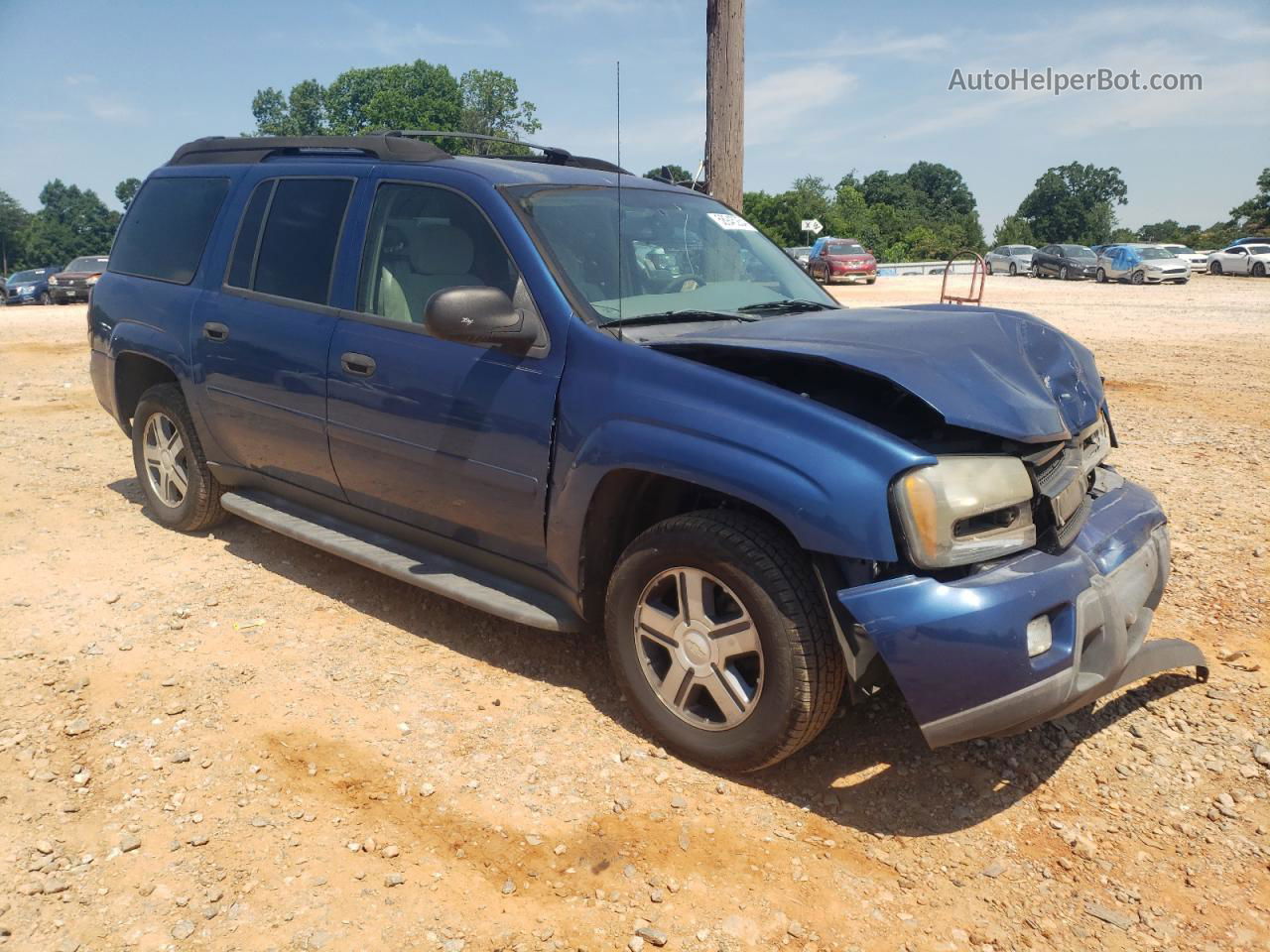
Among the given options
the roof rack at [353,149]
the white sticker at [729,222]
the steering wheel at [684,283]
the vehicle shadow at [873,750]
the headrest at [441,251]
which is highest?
the roof rack at [353,149]

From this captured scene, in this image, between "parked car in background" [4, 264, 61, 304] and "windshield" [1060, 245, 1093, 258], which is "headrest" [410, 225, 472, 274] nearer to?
"parked car in background" [4, 264, 61, 304]

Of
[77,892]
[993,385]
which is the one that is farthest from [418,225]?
[77,892]

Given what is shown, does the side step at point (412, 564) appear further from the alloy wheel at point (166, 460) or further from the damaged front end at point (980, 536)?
the damaged front end at point (980, 536)

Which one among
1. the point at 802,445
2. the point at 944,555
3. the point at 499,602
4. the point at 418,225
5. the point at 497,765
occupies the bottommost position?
the point at 497,765

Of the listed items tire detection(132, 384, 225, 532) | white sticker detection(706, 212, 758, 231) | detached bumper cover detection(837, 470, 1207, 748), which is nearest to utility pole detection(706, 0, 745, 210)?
white sticker detection(706, 212, 758, 231)

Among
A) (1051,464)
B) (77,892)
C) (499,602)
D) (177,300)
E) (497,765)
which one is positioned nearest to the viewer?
(77,892)

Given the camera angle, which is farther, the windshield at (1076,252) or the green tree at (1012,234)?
the green tree at (1012,234)

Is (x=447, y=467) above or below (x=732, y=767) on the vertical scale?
above

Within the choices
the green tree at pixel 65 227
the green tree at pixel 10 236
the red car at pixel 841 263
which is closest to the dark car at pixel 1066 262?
the red car at pixel 841 263

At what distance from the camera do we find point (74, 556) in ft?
17.1

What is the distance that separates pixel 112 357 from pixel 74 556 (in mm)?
1122

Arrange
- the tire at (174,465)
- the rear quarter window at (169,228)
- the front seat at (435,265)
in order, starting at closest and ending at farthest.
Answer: the front seat at (435,265) → the rear quarter window at (169,228) → the tire at (174,465)

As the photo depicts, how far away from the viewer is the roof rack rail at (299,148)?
4180mm

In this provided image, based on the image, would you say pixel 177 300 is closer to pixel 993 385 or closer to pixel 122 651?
pixel 122 651
